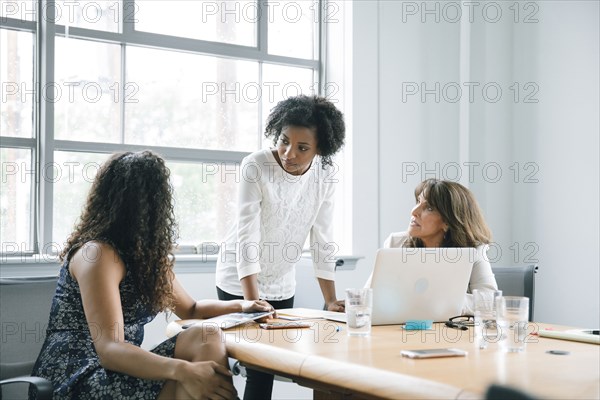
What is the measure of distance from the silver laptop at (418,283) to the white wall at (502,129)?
1907mm

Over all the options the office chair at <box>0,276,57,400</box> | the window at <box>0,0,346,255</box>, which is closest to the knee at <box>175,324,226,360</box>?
the office chair at <box>0,276,57,400</box>

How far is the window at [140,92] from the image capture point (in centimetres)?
332

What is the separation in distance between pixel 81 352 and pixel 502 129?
3150mm

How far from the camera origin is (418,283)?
2.12 m

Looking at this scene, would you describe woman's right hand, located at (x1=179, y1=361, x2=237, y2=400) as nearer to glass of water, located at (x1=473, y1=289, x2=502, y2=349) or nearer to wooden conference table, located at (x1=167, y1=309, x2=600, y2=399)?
wooden conference table, located at (x1=167, y1=309, x2=600, y2=399)

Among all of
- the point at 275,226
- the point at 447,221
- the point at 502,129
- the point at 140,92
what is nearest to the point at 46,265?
the point at 140,92

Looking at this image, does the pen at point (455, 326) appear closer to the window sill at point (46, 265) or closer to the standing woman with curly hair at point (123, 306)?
the standing woman with curly hair at point (123, 306)

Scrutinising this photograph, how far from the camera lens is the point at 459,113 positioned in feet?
14.5

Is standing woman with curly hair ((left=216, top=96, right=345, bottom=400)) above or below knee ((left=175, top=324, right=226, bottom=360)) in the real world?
above

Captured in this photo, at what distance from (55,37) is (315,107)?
4.46 ft

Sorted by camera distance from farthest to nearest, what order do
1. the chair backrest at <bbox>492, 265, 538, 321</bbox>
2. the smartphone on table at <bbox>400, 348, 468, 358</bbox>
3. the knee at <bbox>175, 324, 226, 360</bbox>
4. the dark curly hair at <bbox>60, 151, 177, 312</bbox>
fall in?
the chair backrest at <bbox>492, 265, 538, 321</bbox> < the dark curly hair at <bbox>60, 151, 177, 312</bbox> < the knee at <bbox>175, 324, 226, 360</bbox> < the smartphone on table at <bbox>400, 348, 468, 358</bbox>

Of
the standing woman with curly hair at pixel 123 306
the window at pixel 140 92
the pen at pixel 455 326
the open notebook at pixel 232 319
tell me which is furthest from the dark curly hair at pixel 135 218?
the window at pixel 140 92

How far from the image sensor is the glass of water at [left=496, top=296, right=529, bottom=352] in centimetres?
171

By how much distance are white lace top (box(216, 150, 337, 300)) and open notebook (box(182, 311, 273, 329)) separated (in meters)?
0.34
